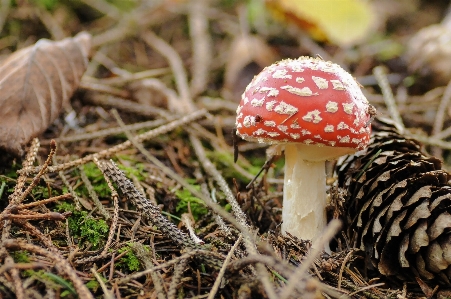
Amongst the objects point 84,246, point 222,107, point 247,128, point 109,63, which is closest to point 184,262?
point 84,246

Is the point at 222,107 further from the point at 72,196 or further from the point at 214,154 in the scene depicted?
the point at 72,196

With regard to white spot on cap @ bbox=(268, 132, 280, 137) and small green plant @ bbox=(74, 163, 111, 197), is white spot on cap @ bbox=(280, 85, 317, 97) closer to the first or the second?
white spot on cap @ bbox=(268, 132, 280, 137)

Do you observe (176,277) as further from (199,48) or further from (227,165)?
(199,48)

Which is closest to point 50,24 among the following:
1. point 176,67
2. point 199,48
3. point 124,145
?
point 176,67

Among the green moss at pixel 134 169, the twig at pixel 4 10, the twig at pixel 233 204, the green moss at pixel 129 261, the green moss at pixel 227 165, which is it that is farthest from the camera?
the twig at pixel 4 10

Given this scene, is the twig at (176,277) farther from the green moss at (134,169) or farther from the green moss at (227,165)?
the green moss at (227,165)

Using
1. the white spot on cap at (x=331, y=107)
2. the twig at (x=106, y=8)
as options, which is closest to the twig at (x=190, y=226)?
the white spot on cap at (x=331, y=107)
